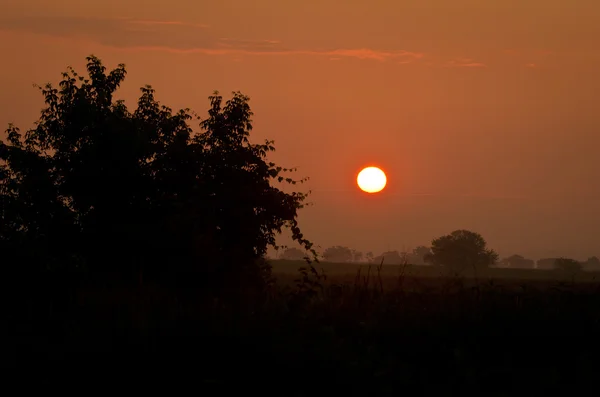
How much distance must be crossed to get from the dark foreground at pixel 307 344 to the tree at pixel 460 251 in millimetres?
156719

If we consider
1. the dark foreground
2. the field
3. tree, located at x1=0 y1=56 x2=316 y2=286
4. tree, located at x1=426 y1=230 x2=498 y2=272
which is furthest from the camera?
Answer: tree, located at x1=426 y1=230 x2=498 y2=272

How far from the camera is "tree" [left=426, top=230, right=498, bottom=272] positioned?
167 meters

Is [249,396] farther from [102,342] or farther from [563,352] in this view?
[563,352]

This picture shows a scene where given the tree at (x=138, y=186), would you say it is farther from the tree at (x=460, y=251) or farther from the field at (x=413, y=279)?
the tree at (x=460, y=251)

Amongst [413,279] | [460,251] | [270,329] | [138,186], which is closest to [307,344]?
[270,329]

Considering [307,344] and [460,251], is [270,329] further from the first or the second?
[460,251]

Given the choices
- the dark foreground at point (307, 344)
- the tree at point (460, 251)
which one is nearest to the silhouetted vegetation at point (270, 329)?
the dark foreground at point (307, 344)

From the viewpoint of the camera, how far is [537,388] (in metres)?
7.59

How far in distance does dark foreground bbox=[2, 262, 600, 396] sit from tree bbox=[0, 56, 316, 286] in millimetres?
7875

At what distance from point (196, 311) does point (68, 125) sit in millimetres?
14555

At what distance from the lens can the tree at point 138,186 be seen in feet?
60.1

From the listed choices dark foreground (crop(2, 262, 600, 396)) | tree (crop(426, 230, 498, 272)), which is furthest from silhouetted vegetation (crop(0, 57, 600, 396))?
tree (crop(426, 230, 498, 272))

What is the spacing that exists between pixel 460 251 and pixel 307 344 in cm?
16584

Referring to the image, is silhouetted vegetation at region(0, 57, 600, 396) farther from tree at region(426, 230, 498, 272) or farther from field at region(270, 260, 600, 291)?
tree at region(426, 230, 498, 272)
